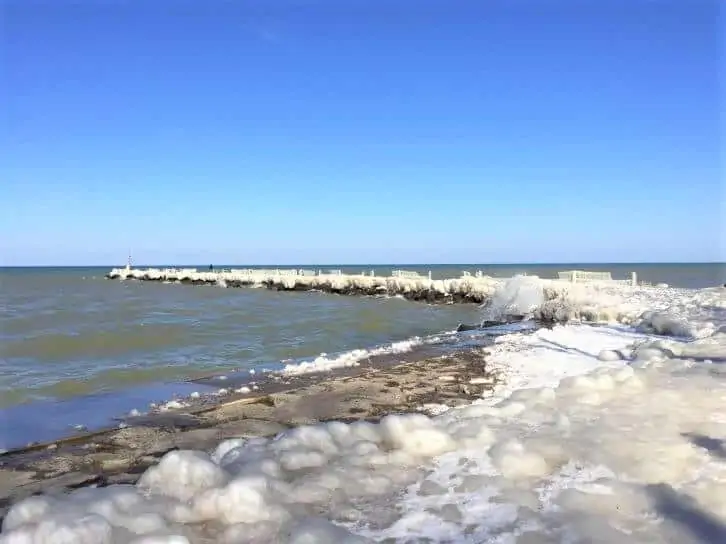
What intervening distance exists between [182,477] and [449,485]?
150 cm

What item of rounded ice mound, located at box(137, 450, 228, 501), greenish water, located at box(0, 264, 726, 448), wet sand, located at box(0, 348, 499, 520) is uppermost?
rounded ice mound, located at box(137, 450, 228, 501)

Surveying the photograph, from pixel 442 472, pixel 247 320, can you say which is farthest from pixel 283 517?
pixel 247 320

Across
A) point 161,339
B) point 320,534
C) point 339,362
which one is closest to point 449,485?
point 320,534

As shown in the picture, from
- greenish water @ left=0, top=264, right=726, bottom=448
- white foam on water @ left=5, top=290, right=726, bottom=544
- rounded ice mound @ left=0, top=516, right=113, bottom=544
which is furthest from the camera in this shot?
greenish water @ left=0, top=264, right=726, bottom=448

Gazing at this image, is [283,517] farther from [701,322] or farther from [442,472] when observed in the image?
[701,322]

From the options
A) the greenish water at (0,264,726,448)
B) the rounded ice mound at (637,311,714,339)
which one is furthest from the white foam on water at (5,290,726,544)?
the rounded ice mound at (637,311,714,339)

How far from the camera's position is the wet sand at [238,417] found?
12.8 feet

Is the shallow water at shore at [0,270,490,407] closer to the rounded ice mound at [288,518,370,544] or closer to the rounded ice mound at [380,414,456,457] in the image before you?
the rounded ice mound at [380,414,456,457]

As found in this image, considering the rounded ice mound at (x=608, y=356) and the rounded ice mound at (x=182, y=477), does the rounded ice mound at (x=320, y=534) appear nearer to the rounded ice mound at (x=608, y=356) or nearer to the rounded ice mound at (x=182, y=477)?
the rounded ice mound at (x=182, y=477)

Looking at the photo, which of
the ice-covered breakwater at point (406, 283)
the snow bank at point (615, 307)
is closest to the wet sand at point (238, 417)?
the snow bank at point (615, 307)

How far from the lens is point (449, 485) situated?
3234 mm

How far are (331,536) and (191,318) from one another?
17.3 m

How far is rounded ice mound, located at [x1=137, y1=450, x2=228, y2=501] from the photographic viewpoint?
9.96 feet

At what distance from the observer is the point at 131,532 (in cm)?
257
